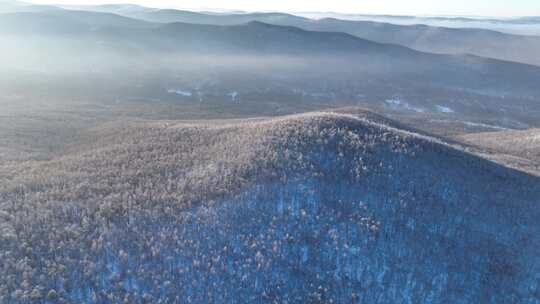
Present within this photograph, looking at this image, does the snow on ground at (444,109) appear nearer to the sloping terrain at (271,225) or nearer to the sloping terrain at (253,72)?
the sloping terrain at (253,72)

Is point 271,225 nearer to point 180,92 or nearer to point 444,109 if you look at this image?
point 180,92

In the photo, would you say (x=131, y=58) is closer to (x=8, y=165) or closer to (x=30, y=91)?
(x=30, y=91)

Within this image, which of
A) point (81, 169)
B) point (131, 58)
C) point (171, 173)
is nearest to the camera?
point (171, 173)

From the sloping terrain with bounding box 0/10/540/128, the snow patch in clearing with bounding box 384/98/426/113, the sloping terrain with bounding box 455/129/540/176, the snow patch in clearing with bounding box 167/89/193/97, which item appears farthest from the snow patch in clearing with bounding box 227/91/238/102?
the sloping terrain with bounding box 455/129/540/176

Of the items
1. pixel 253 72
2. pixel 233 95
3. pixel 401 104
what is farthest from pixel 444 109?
pixel 253 72

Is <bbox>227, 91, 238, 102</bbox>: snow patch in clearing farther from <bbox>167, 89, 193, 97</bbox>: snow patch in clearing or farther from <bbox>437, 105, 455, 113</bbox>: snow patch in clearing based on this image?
<bbox>437, 105, 455, 113</bbox>: snow patch in clearing

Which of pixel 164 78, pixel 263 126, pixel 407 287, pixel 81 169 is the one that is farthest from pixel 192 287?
pixel 164 78

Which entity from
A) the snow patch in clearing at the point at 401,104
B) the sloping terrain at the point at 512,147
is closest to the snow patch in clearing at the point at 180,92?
the snow patch in clearing at the point at 401,104
